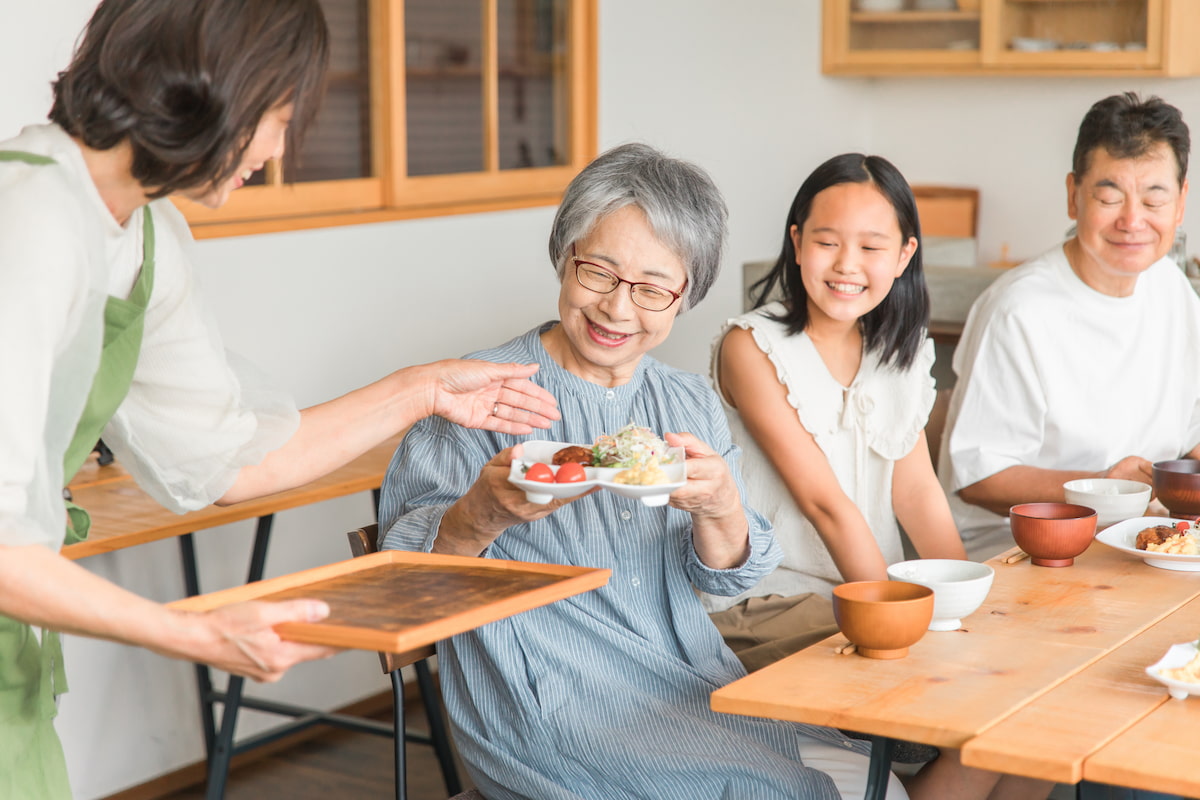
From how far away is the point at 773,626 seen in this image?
212cm

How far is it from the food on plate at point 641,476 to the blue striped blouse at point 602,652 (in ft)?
0.95

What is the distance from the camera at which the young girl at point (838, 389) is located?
7.36 ft

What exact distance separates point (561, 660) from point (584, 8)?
2.85 meters

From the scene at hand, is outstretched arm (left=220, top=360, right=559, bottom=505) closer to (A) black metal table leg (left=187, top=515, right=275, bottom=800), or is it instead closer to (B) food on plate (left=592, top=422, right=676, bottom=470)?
(B) food on plate (left=592, top=422, right=676, bottom=470)

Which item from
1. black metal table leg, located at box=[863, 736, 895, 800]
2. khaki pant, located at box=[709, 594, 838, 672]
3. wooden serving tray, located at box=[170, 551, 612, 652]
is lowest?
khaki pant, located at box=[709, 594, 838, 672]

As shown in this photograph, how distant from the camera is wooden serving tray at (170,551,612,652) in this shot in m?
1.23

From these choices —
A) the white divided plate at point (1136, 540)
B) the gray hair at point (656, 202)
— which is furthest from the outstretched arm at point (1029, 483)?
the gray hair at point (656, 202)

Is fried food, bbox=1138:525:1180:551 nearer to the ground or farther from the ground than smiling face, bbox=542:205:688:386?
nearer to the ground

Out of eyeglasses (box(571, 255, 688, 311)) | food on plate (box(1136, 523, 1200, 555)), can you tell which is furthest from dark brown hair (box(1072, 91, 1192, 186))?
eyeglasses (box(571, 255, 688, 311))

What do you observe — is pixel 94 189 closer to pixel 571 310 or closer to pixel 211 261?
pixel 571 310

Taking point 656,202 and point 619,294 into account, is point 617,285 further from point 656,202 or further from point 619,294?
point 656,202

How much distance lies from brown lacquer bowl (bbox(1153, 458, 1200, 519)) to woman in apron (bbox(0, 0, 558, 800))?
4.56ft

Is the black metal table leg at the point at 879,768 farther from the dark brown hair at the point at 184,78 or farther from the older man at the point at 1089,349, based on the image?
the older man at the point at 1089,349

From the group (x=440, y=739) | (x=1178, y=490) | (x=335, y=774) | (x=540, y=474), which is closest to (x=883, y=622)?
(x=540, y=474)
